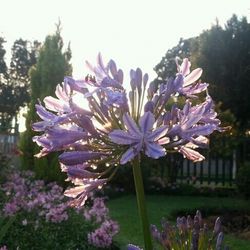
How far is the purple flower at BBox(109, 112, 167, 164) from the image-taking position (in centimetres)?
153

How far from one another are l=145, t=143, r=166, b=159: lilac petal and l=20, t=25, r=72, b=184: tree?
36.8 ft

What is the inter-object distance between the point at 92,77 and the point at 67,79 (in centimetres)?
8

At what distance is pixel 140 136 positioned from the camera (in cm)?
157

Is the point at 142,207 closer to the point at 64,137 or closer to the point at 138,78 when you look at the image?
the point at 64,137

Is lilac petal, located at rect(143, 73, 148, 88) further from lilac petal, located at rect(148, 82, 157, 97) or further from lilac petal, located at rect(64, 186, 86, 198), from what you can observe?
lilac petal, located at rect(64, 186, 86, 198)

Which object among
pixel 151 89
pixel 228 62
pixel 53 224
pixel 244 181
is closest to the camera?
pixel 151 89

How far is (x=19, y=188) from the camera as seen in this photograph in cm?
716

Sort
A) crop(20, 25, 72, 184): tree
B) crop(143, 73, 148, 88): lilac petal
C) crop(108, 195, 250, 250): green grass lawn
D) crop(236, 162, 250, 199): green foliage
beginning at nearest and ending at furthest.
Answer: crop(143, 73, 148, 88): lilac petal → crop(108, 195, 250, 250): green grass lawn → crop(236, 162, 250, 199): green foliage → crop(20, 25, 72, 184): tree

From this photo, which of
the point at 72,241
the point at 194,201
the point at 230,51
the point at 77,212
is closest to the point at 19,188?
the point at 77,212

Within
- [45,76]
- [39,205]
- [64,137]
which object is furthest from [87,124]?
[45,76]

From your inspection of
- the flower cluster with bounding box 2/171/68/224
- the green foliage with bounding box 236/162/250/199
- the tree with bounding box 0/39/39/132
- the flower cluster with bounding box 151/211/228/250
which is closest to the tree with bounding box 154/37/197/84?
the tree with bounding box 0/39/39/132

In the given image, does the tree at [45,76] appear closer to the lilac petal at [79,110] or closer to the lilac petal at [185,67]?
the lilac petal at [185,67]

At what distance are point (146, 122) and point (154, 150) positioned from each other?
0.28ft

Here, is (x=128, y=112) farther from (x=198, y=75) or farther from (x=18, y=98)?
(x=18, y=98)
